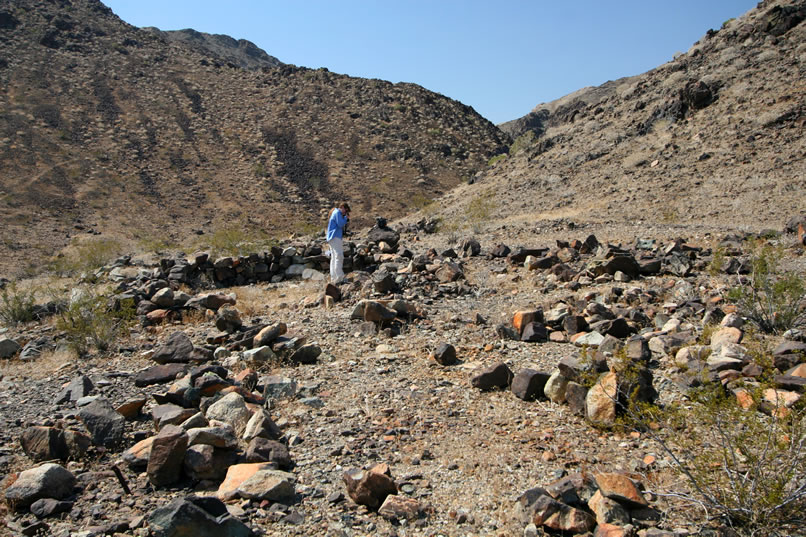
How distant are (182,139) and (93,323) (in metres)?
29.0

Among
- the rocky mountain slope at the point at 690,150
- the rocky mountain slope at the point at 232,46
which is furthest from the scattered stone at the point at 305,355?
the rocky mountain slope at the point at 232,46

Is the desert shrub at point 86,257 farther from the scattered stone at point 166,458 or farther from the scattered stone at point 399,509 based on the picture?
the scattered stone at point 399,509

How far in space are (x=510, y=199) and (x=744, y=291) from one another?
14.4m

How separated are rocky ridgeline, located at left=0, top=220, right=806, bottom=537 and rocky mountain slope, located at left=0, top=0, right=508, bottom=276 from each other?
1732 cm

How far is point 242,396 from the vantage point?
14.4ft

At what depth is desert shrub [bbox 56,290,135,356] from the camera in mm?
6674

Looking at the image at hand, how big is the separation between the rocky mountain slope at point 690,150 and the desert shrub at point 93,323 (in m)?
10.6

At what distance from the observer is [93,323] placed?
22.5 ft

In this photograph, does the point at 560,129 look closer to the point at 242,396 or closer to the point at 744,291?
the point at 744,291

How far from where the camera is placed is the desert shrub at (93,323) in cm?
667

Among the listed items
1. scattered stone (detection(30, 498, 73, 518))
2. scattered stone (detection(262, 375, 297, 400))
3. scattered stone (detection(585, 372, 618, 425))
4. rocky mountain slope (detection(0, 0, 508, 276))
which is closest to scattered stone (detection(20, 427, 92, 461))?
scattered stone (detection(30, 498, 73, 518))

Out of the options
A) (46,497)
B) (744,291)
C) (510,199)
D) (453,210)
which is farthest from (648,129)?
(46,497)

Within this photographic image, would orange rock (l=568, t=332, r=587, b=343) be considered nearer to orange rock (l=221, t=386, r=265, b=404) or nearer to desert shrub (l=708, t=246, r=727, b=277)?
desert shrub (l=708, t=246, r=727, b=277)

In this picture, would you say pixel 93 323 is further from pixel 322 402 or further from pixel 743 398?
pixel 743 398
